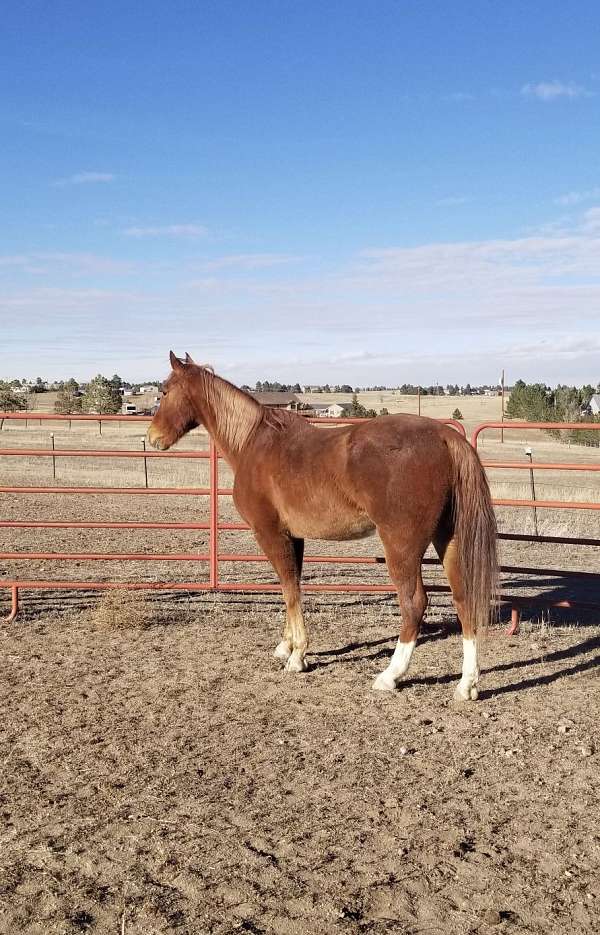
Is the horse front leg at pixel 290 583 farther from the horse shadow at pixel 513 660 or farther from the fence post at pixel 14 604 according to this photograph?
the fence post at pixel 14 604

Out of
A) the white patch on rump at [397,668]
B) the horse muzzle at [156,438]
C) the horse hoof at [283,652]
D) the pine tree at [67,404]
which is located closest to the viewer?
the white patch on rump at [397,668]

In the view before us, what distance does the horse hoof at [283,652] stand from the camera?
5516 mm

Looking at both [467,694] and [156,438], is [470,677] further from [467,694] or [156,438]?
[156,438]

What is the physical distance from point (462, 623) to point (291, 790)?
1817mm

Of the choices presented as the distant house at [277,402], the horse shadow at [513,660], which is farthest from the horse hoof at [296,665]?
the distant house at [277,402]

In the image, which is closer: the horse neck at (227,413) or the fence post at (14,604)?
the horse neck at (227,413)

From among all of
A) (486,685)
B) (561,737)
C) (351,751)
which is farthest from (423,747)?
(486,685)

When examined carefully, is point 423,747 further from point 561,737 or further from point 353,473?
point 353,473

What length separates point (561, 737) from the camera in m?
4.20

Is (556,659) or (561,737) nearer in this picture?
(561,737)

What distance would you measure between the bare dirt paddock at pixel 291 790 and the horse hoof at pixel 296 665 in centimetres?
7

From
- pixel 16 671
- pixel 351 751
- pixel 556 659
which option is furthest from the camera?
pixel 556 659

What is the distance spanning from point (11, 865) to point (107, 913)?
0.55m

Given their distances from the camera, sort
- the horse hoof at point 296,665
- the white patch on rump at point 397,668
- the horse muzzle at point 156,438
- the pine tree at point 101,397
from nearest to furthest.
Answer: the white patch on rump at point 397,668
the horse hoof at point 296,665
the horse muzzle at point 156,438
the pine tree at point 101,397
